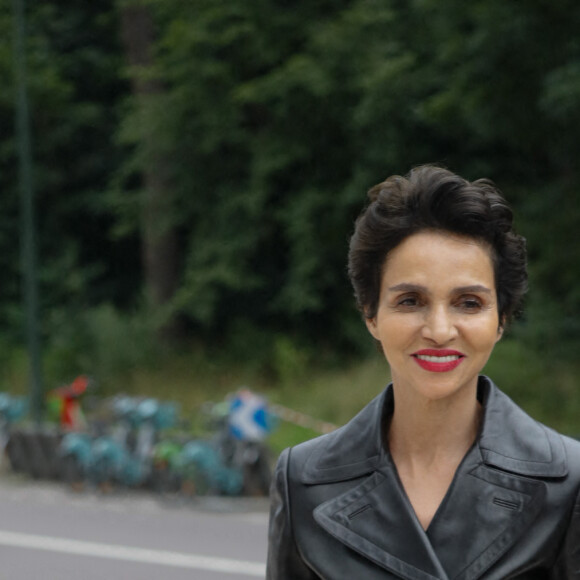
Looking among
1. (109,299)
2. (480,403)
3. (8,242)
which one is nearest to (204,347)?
(109,299)

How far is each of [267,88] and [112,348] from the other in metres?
5.76

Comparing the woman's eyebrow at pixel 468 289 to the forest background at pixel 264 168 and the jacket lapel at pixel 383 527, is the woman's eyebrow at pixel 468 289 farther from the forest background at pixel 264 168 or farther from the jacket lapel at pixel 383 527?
the forest background at pixel 264 168

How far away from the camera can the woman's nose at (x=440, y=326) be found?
2.11 metres

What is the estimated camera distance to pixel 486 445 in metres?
2.15

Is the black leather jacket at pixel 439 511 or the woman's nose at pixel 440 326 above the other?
the woman's nose at pixel 440 326

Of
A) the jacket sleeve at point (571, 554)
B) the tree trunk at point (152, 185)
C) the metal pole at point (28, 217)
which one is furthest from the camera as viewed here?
the tree trunk at point (152, 185)

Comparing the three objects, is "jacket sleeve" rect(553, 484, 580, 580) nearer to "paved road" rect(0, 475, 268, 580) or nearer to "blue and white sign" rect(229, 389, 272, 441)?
"paved road" rect(0, 475, 268, 580)

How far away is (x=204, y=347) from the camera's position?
26.9 metres

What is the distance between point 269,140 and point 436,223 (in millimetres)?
22473

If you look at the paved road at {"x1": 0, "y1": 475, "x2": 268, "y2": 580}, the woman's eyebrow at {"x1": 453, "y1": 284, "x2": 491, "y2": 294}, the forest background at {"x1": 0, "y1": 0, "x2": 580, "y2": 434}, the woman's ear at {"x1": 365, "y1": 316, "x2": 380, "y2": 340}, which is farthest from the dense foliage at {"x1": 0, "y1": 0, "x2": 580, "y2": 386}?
the woman's eyebrow at {"x1": 453, "y1": 284, "x2": 491, "y2": 294}

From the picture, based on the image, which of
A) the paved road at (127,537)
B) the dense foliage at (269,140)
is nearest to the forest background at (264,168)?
the dense foliage at (269,140)

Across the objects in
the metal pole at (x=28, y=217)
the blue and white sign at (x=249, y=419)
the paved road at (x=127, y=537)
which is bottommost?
the paved road at (x=127, y=537)

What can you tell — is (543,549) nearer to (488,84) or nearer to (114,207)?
(488,84)

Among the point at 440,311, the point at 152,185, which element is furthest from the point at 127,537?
the point at 152,185
